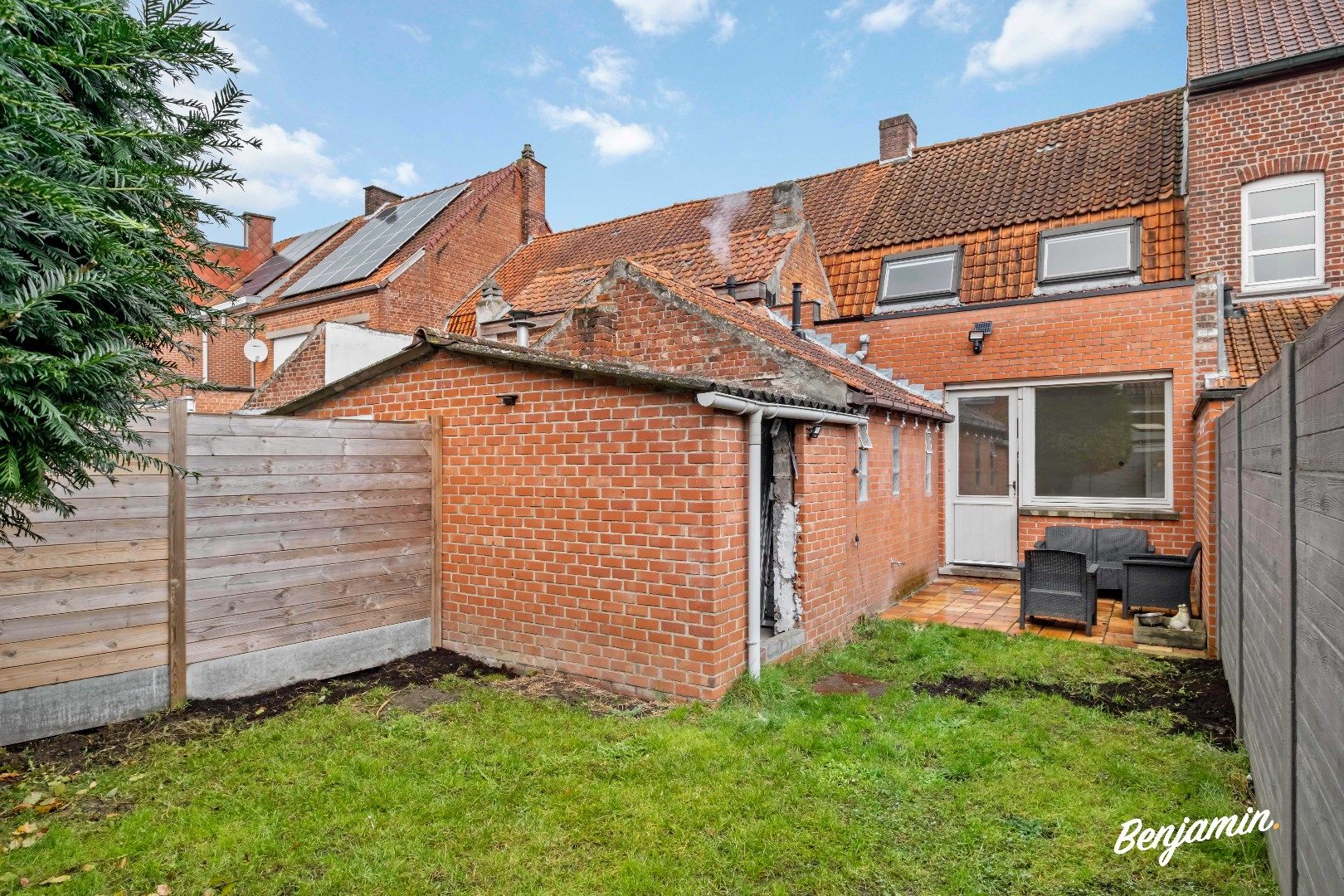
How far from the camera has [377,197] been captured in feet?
77.4

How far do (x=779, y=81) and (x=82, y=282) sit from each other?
14000 millimetres

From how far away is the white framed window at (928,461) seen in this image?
414 inches

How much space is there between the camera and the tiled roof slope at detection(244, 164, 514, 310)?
17.7 meters

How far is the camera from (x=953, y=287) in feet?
38.3

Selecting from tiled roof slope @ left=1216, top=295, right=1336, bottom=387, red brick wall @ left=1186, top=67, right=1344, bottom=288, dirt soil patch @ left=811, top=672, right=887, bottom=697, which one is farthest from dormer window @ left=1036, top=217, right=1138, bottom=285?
dirt soil patch @ left=811, top=672, right=887, bottom=697

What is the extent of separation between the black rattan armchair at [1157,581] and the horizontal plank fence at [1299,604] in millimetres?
4129

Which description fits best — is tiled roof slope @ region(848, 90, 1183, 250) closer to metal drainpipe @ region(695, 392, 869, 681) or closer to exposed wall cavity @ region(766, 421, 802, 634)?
exposed wall cavity @ region(766, 421, 802, 634)

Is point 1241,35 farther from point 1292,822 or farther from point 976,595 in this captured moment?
point 1292,822

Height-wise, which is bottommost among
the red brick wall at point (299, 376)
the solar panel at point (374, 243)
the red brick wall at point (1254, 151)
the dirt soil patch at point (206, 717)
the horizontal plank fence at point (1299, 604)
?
the dirt soil patch at point (206, 717)

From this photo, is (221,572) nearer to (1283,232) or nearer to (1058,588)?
(1058,588)

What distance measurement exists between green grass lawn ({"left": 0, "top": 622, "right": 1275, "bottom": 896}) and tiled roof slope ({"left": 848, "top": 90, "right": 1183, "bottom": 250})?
30.6 ft

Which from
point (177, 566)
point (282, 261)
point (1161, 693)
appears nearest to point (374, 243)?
point (282, 261)

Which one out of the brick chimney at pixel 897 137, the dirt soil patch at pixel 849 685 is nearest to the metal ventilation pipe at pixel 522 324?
the dirt soil patch at pixel 849 685

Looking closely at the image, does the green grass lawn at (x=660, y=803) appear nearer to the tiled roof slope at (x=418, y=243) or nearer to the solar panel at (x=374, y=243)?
the tiled roof slope at (x=418, y=243)
